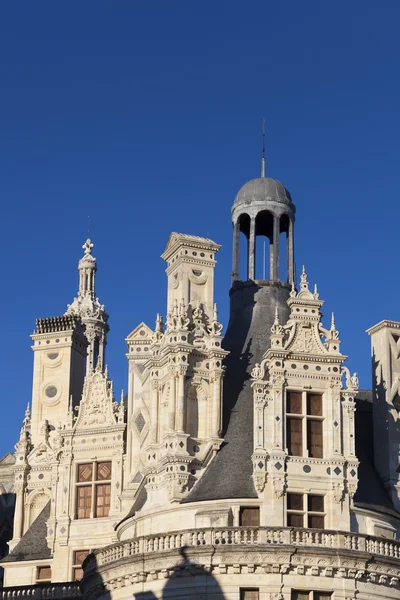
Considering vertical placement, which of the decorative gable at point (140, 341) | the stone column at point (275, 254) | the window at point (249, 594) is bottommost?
the window at point (249, 594)

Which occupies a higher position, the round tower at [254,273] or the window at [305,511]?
the round tower at [254,273]

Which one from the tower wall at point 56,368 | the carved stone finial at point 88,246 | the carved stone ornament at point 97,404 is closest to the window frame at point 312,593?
the carved stone ornament at point 97,404

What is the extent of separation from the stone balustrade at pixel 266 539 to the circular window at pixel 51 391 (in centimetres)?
1700

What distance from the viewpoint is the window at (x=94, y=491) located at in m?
57.1

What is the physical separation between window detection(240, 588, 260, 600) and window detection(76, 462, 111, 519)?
36.3 feet

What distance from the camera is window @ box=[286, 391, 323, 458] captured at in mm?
50562

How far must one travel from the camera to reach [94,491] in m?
57.2

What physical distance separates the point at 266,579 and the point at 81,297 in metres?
45.1

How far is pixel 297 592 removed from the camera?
47188 millimetres

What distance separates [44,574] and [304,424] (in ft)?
44.1

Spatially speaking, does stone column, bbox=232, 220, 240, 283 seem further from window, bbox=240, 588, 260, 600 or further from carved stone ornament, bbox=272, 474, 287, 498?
window, bbox=240, 588, 260, 600

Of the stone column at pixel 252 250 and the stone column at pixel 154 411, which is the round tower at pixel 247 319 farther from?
the stone column at pixel 154 411

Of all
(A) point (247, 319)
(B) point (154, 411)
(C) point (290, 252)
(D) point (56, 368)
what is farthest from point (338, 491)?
(D) point (56, 368)

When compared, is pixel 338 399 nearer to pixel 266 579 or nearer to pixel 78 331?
pixel 266 579
